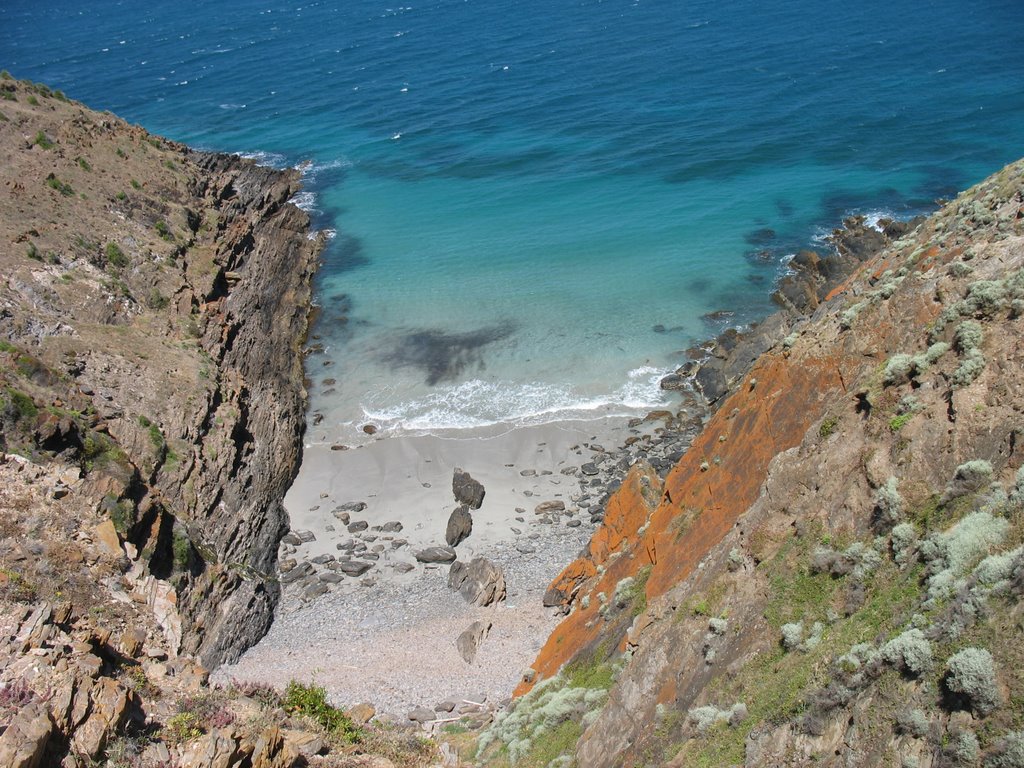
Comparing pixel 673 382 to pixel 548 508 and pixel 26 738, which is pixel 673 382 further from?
pixel 26 738

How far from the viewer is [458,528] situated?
34625 mm

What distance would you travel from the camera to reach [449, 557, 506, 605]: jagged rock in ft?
102

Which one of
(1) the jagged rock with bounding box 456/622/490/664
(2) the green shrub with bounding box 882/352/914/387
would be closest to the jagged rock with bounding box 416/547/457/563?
(1) the jagged rock with bounding box 456/622/490/664

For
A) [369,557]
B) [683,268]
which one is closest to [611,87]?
[683,268]

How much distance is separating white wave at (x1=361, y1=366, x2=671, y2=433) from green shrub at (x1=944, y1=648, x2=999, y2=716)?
32.8 meters

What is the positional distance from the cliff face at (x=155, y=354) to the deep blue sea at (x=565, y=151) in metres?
5.38

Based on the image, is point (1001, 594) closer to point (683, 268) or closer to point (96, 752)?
point (96, 752)

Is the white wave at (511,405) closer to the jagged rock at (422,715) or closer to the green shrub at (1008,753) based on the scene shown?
the jagged rock at (422,715)

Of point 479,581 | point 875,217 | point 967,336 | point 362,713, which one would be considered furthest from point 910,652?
point 875,217

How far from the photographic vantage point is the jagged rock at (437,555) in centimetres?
3359

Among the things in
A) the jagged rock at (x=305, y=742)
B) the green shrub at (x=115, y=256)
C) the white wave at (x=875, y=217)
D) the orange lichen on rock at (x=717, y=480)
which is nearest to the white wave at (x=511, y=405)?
the green shrub at (x=115, y=256)

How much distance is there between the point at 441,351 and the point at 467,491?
14962 mm

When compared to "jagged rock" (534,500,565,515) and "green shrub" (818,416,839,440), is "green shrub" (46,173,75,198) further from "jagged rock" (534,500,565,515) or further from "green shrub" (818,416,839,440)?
"green shrub" (818,416,839,440)

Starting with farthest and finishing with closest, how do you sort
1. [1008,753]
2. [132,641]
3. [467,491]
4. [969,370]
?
[467,491] → [132,641] → [969,370] → [1008,753]
